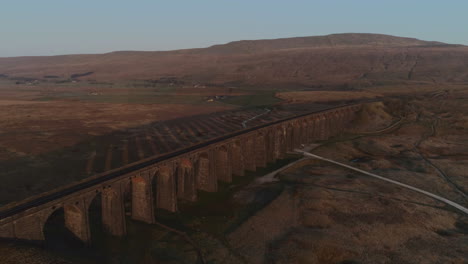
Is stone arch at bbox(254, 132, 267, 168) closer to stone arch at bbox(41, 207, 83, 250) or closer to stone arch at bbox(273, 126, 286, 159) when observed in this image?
stone arch at bbox(273, 126, 286, 159)

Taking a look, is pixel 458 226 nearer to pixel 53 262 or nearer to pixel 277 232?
pixel 277 232

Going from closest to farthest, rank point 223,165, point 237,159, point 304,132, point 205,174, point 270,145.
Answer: point 205,174
point 223,165
point 237,159
point 270,145
point 304,132

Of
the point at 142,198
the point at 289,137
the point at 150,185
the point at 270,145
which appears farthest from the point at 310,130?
the point at 142,198

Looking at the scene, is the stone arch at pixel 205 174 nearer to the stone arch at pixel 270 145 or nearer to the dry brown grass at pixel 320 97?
the stone arch at pixel 270 145

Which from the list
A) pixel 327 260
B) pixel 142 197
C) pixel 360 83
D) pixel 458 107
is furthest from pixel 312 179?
pixel 360 83

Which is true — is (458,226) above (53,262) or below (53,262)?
below

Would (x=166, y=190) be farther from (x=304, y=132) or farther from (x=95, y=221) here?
(x=304, y=132)
